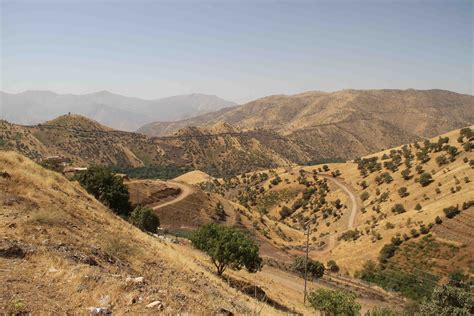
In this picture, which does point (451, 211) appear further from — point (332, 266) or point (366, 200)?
point (366, 200)

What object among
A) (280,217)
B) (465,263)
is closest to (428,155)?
(280,217)

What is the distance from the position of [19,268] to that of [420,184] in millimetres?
90471

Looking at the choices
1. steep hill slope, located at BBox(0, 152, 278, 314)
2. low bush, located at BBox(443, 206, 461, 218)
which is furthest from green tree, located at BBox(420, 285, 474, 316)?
low bush, located at BBox(443, 206, 461, 218)

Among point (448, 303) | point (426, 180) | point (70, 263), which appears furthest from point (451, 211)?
point (70, 263)

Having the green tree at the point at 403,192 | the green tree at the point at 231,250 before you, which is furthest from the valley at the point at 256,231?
the green tree at the point at 231,250

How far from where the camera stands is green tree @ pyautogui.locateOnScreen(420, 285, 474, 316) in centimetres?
2942

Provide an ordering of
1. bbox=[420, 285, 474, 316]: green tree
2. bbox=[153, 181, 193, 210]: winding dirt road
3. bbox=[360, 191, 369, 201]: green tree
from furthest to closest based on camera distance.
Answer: bbox=[360, 191, 369, 201]: green tree
bbox=[153, 181, 193, 210]: winding dirt road
bbox=[420, 285, 474, 316]: green tree

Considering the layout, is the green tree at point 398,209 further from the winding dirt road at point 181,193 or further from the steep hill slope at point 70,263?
the steep hill slope at point 70,263

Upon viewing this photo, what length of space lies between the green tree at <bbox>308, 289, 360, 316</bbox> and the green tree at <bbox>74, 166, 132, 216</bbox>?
29.1 m

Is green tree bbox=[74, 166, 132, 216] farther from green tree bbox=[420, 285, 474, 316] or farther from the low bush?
the low bush

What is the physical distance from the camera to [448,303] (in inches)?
1193

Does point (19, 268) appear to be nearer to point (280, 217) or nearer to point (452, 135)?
point (280, 217)

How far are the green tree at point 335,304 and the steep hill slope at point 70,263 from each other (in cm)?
1390

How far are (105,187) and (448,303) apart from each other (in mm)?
41251
